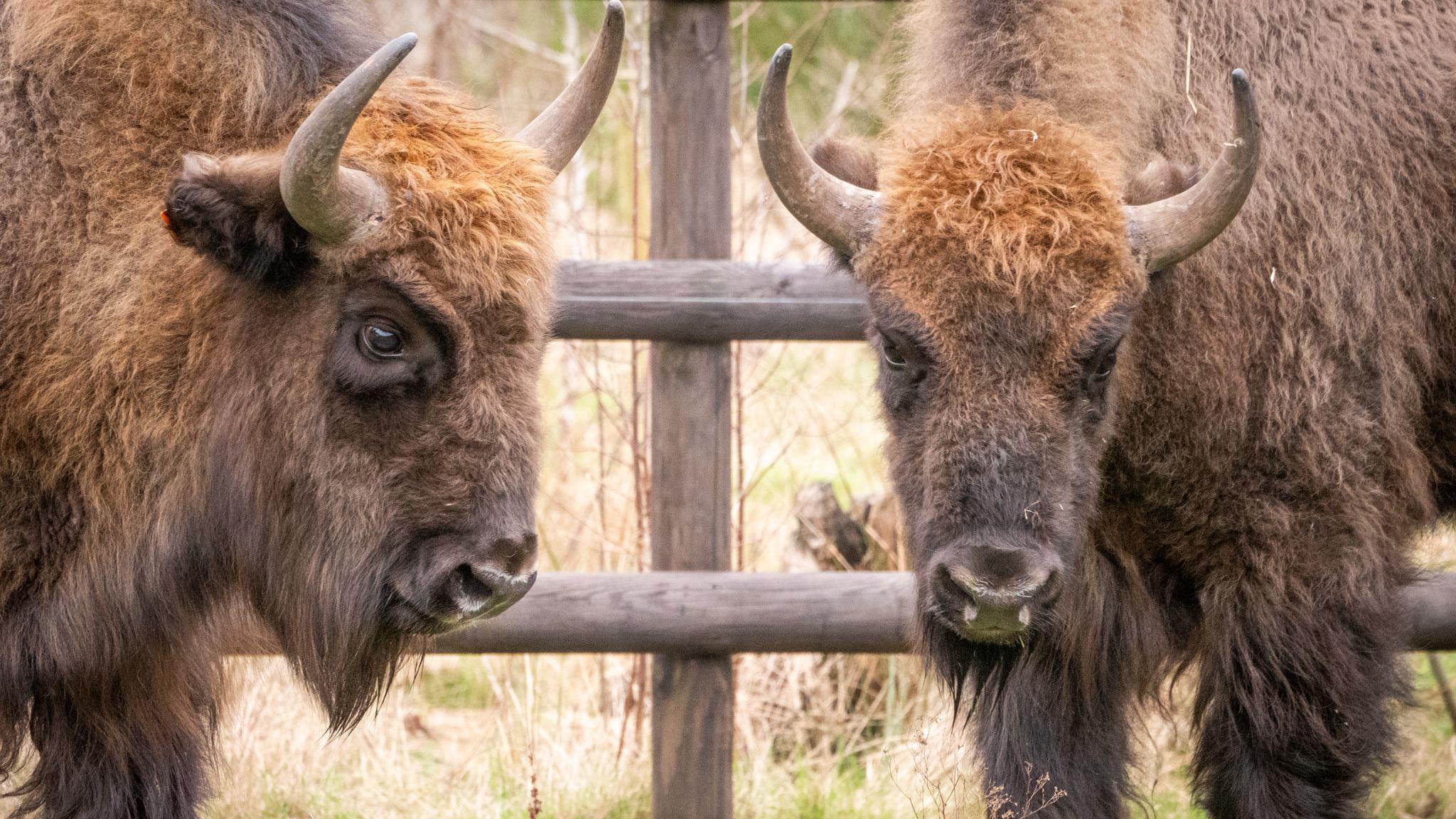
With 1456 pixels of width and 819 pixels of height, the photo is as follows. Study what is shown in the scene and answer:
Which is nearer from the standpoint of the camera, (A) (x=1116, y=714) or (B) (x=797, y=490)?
(A) (x=1116, y=714)

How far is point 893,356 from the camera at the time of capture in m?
3.24

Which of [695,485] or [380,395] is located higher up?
[380,395]

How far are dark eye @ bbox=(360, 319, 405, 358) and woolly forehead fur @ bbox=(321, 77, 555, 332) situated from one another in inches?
5.3

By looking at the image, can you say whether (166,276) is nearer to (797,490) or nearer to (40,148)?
(40,148)

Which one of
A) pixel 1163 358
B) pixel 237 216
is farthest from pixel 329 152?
pixel 1163 358

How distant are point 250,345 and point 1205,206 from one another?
220 centimetres

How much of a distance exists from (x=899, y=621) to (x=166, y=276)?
244 cm

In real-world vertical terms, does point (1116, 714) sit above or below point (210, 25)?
below

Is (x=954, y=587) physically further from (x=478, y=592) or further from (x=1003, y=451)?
(x=478, y=592)

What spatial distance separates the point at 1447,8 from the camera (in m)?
3.57

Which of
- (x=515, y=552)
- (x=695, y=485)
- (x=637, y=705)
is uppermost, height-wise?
(x=515, y=552)

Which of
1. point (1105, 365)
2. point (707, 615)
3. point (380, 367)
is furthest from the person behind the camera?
point (707, 615)

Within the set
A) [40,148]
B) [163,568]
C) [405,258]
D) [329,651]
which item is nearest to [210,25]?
[40,148]

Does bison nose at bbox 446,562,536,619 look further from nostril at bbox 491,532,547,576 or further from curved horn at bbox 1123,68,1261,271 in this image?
curved horn at bbox 1123,68,1261,271
